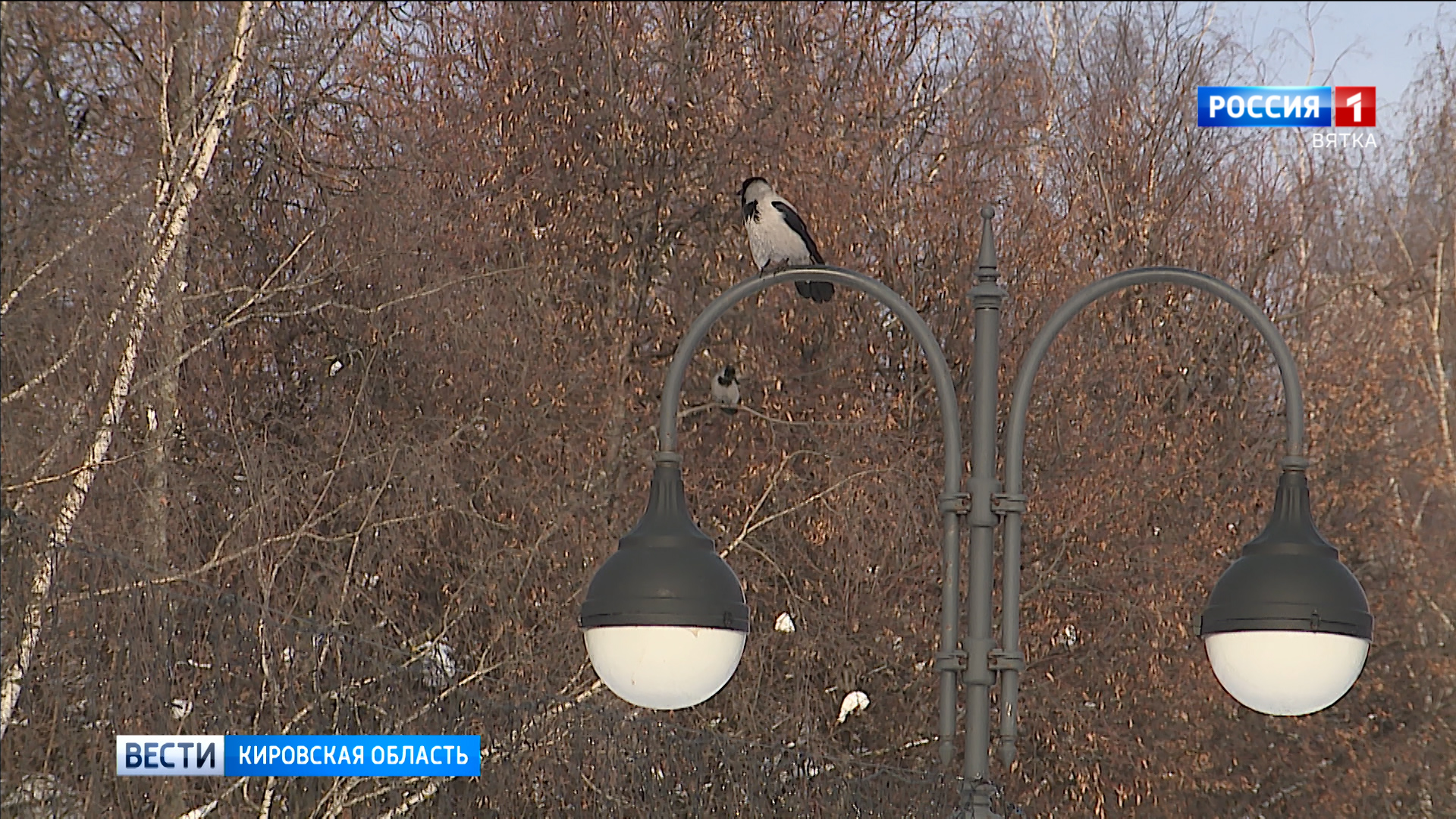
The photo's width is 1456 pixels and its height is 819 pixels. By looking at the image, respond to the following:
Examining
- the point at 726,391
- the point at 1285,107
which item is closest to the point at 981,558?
the point at 726,391

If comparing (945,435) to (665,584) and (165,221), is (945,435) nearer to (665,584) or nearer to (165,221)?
(665,584)

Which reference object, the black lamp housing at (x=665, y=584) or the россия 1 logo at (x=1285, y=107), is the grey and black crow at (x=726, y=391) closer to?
the россия 1 logo at (x=1285, y=107)

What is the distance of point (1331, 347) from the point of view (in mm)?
17578

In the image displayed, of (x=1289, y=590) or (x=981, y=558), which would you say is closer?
(x=1289, y=590)

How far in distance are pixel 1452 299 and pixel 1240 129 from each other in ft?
10.9

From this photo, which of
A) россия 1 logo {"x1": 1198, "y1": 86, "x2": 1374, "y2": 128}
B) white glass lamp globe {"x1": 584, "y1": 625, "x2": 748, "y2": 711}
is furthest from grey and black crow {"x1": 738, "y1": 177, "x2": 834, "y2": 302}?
россия 1 logo {"x1": 1198, "y1": 86, "x2": 1374, "y2": 128}

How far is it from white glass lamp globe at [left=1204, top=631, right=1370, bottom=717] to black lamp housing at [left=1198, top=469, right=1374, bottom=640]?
2 cm

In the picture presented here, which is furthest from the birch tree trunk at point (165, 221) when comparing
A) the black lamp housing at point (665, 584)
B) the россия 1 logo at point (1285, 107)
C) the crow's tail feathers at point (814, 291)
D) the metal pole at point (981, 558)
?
the россия 1 logo at point (1285, 107)

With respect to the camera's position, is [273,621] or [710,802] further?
[273,621]

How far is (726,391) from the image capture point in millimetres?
13875

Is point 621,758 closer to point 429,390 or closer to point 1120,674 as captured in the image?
point 429,390

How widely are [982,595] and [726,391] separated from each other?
8.97 m

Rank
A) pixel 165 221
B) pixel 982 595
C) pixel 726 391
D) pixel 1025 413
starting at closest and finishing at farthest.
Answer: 1. pixel 982 595
2. pixel 1025 413
3. pixel 165 221
4. pixel 726 391

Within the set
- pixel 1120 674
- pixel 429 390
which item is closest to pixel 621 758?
pixel 429 390
